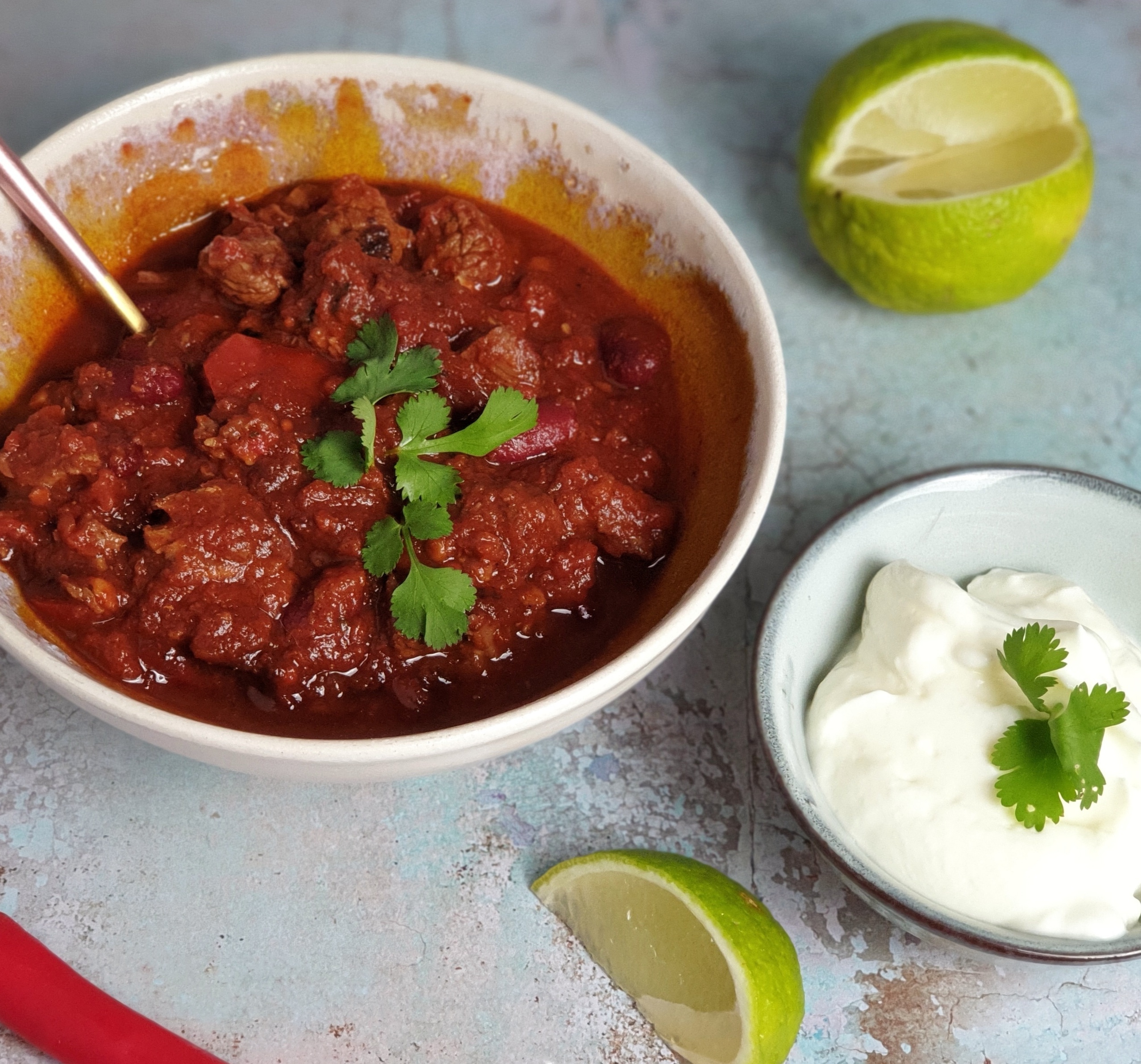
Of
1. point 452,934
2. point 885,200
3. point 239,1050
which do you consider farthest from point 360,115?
point 239,1050

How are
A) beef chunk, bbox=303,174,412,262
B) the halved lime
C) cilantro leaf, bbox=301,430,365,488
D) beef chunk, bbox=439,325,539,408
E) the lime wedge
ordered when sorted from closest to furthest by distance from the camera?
1. the lime wedge
2. cilantro leaf, bbox=301,430,365,488
3. beef chunk, bbox=439,325,539,408
4. beef chunk, bbox=303,174,412,262
5. the halved lime

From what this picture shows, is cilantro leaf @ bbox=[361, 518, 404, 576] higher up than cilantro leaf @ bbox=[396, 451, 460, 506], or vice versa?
cilantro leaf @ bbox=[396, 451, 460, 506]

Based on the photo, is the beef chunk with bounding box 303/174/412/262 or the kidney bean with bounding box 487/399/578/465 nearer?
the kidney bean with bounding box 487/399/578/465

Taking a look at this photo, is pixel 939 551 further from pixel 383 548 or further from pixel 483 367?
pixel 383 548

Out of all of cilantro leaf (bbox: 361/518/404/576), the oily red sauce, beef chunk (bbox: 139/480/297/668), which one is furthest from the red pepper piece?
cilantro leaf (bbox: 361/518/404/576)

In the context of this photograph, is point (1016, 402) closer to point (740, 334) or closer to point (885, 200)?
point (885, 200)

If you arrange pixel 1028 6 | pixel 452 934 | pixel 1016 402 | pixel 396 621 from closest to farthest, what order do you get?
1. pixel 396 621
2. pixel 452 934
3. pixel 1016 402
4. pixel 1028 6

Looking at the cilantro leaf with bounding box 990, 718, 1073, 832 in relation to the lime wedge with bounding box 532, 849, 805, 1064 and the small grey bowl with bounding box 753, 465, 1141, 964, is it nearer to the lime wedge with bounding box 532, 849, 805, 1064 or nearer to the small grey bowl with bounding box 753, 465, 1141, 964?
the small grey bowl with bounding box 753, 465, 1141, 964
